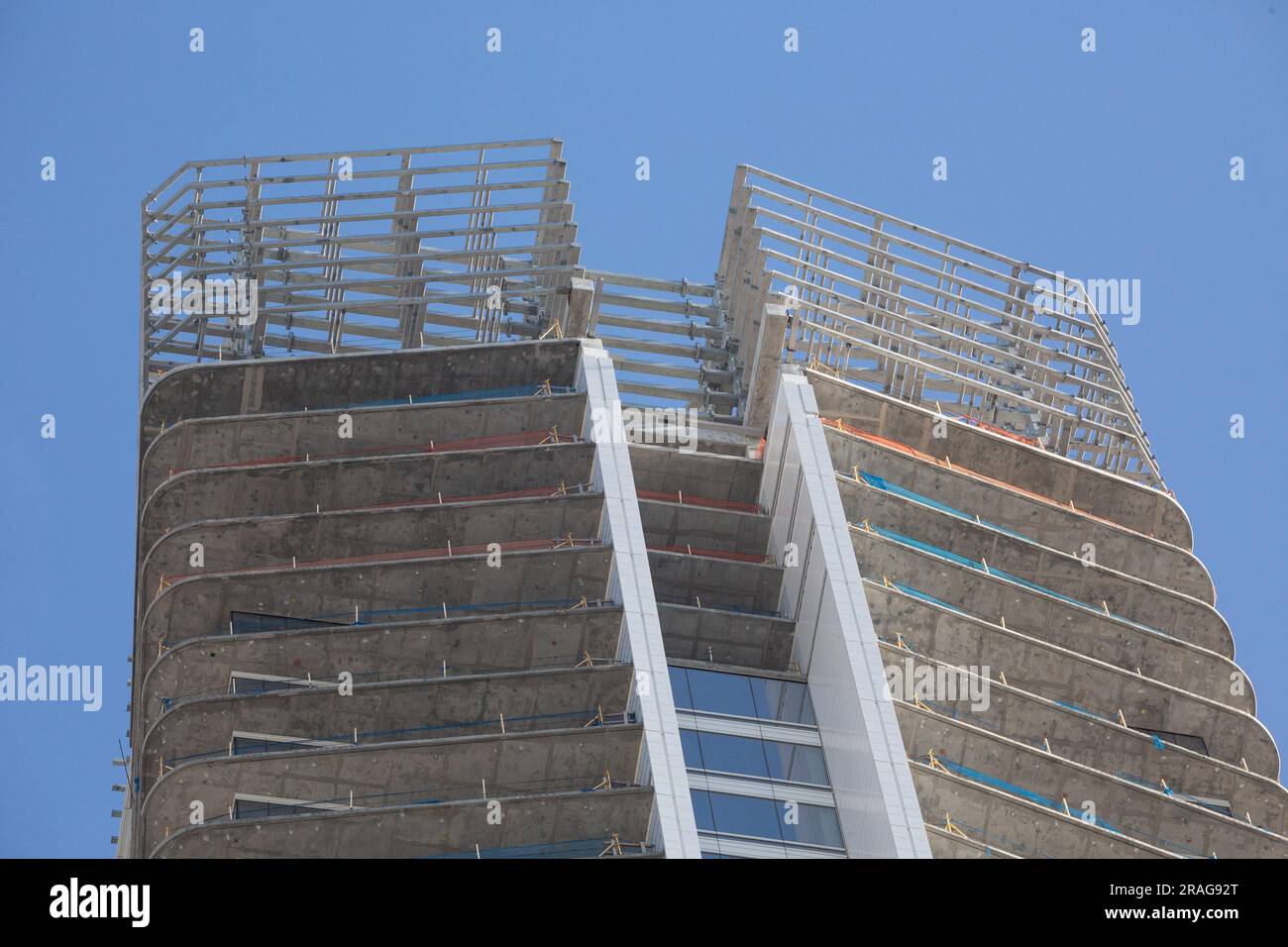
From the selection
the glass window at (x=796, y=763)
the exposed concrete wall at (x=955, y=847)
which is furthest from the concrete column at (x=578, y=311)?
the exposed concrete wall at (x=955, y=847)

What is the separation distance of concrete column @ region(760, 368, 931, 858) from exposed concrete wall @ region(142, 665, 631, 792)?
22.3 ft

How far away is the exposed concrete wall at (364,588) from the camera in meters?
64.2

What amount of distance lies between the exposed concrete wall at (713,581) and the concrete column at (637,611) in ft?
6.25

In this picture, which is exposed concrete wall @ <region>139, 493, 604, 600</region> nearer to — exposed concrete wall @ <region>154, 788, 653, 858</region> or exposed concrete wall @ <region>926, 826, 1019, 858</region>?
exposed concrete wall @ <region>154, 788, 653, 858</region>

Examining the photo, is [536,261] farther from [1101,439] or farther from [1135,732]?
[1135,732]

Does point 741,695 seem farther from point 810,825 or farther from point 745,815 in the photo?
point 810,825

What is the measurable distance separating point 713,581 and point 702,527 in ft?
8.78

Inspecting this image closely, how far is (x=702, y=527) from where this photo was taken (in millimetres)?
71938

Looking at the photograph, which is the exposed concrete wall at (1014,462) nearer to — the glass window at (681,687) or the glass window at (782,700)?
the glass window at (782,700)

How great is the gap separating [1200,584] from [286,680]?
3239 cm

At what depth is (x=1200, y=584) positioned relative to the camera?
75.9 m

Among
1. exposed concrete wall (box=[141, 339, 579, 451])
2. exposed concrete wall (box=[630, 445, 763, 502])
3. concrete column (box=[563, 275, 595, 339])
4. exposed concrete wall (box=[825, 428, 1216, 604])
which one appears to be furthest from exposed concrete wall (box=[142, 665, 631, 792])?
concrete column (box=[563, 275, 595, 339])

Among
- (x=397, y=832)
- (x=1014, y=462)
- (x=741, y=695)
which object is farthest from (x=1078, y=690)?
(x=397, y=832)
